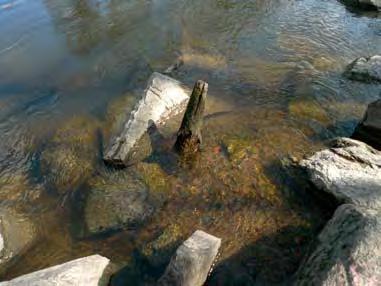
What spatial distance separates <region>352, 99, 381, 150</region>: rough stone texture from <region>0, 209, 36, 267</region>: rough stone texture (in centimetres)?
625

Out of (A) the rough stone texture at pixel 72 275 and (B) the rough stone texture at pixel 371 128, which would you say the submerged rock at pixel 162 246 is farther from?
(B) the rough stone texture at pixel 371 128

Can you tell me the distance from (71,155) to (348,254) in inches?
215

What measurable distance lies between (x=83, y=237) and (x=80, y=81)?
535 centimetres

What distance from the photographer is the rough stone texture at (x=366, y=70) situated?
343 inches

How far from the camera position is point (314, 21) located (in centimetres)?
1203

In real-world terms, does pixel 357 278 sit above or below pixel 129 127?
above

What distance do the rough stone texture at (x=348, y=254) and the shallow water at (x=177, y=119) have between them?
0.96 m

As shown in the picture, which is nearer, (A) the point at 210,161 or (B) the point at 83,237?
(B) the point at 83,237

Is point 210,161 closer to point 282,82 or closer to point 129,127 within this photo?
point 129,127

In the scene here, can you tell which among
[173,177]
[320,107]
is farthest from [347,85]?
[173,177]

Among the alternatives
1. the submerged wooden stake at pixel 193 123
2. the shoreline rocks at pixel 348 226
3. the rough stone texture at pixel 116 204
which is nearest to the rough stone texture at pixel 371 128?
the shoreline rocks at pixel 348 226

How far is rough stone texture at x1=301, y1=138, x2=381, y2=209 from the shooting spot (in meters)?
5.14

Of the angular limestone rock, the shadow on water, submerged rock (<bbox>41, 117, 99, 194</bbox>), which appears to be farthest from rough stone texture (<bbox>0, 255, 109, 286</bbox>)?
the angular limestone rock

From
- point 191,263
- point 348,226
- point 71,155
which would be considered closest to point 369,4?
point 348,226
